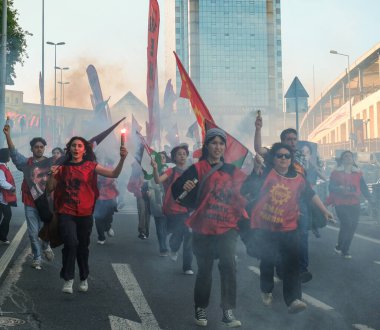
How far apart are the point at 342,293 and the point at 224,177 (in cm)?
215

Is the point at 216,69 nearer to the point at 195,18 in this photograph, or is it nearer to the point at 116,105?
the point at 195,18

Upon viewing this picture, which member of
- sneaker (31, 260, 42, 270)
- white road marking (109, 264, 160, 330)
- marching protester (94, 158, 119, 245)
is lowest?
white road marking (109, 264, 160, 330)

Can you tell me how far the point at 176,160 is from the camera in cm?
859

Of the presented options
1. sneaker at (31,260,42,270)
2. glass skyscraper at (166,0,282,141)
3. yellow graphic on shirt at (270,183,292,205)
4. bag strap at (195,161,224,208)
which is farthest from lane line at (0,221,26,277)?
glass skyscraper at (166,0,282,141)

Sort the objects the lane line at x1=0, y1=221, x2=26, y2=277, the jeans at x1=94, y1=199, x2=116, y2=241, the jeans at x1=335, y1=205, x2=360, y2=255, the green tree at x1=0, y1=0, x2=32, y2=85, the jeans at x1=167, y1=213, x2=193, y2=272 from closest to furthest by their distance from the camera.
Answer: the lane line at x1=0, y1=221, x2=26, y2=277, the jeans at x1=167, y1=213, x2=193, y2=272, the jeans at x1=335, y1=205, x2=360, y2=255, the jeans at x1=94, y1=199, x2=116, y2=241, the green tree at x1=0, y1=0, x2=32, y2=85

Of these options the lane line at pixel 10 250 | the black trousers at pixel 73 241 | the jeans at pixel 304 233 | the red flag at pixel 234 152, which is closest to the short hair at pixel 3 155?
the lane line at pixel 10 250

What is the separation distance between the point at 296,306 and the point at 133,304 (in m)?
1.51

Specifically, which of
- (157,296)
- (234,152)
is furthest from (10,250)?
(234,152)

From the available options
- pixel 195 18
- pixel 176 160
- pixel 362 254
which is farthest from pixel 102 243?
→ pixel 195 18

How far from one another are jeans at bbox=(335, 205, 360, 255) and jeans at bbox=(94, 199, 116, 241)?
12.6ft

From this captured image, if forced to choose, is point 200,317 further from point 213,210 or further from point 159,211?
point 159,211

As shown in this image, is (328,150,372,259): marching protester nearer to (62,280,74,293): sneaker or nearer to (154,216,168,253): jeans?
(154,216,168,253): jeans

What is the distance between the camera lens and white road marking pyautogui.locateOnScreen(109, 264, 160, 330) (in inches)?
213

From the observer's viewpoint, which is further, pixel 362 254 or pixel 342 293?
pixel 362 254
